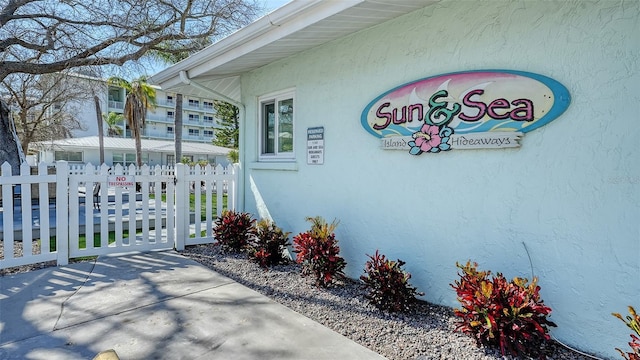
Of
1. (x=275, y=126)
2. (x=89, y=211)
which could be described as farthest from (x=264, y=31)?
(x=89, y=211)

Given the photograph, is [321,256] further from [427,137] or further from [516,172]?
[516,172]

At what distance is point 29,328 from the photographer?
10.3 ft

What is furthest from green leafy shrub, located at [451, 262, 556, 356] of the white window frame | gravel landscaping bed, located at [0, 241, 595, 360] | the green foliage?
the green foliage

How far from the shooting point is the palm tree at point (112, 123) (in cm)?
3819

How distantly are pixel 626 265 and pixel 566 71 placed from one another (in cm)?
164

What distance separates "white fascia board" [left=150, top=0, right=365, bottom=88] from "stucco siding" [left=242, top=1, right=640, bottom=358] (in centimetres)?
92

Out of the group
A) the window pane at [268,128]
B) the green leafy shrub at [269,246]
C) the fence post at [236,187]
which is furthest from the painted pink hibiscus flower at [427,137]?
the fence post at [236,187]

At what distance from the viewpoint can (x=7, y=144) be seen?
33.3ft

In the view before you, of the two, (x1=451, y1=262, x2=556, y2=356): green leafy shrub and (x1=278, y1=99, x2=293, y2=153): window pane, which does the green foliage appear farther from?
→ (x1=451, y1=262, x2=556, y2=356): green leafy shrub

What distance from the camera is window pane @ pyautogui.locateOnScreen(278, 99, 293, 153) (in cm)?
598

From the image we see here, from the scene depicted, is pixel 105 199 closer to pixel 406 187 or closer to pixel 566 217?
pixel 406 187

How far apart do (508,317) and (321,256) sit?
2.16m

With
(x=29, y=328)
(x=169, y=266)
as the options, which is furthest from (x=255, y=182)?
(x=29, y=328)

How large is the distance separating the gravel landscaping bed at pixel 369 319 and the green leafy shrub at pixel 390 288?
0.09m
